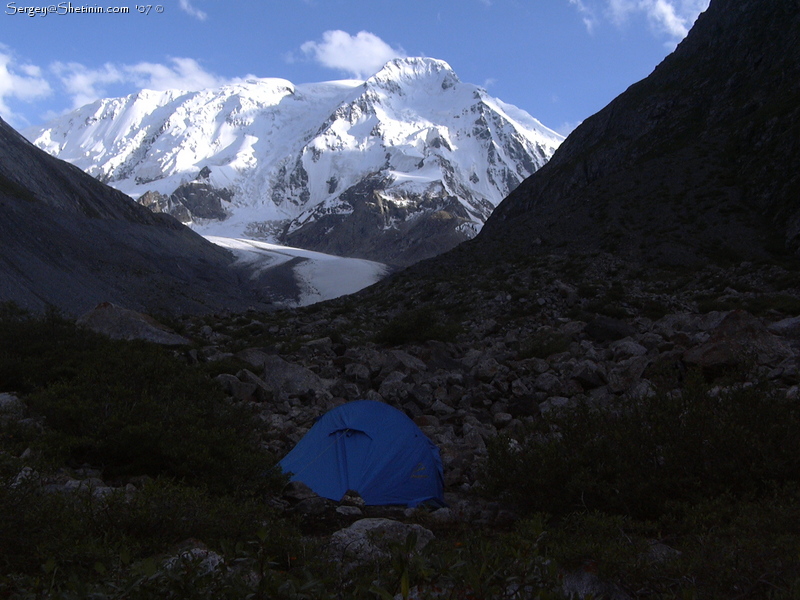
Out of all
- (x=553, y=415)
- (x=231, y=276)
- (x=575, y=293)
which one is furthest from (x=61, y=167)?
(x=553, y=415)

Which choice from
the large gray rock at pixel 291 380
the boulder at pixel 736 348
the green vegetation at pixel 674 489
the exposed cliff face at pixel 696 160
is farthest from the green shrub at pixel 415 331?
the exposed cliff face at pixel 696 160

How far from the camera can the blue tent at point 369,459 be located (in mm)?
6031

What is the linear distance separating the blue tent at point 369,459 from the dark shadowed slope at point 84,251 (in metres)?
15.6

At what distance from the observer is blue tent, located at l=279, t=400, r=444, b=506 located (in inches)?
237

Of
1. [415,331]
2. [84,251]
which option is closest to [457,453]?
[415,331]

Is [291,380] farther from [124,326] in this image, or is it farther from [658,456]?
[658,456]

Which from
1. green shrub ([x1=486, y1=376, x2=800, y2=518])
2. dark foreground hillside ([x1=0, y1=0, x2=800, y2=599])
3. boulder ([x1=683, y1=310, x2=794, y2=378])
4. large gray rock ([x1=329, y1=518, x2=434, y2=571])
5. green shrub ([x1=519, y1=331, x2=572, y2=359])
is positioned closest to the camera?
dark foreground hillside ([x1=0, y1=0, x2=800, y2=599])

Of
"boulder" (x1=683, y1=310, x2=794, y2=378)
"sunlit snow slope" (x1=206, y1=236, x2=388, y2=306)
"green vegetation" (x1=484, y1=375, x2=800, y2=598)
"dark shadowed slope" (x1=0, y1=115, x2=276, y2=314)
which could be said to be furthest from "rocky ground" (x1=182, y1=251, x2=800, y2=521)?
"sunlit snow slope" (x1=206, y1=236, x2=388, y2=306)

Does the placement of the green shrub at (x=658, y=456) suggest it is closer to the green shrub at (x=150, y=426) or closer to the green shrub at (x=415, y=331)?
the green shrub at (x=150, y=426)

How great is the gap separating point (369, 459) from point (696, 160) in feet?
98.9

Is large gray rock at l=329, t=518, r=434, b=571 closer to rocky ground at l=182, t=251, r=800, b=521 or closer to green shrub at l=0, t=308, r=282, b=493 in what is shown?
rocky ground at l=182, t=251, r=800, b=521

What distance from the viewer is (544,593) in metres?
2.14

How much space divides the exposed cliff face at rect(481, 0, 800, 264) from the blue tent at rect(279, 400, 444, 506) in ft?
65.3

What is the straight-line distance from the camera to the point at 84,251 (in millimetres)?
41188
